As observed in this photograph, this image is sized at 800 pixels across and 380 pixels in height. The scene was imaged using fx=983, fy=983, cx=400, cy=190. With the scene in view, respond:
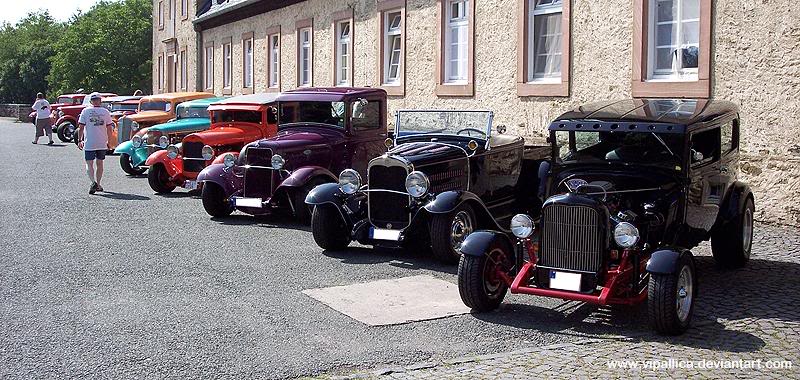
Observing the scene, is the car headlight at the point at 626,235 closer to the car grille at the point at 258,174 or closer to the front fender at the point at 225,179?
the car grille at the point at 258,174

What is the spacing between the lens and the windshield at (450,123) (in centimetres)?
1138

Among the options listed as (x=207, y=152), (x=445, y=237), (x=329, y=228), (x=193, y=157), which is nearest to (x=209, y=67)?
(x=193, y=157)

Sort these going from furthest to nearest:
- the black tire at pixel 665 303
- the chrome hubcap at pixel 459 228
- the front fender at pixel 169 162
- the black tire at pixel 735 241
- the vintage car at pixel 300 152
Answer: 1. the front fender at pixel 169 162
2. the vintage car at pixel 300 152
3. the chrome hubcap at pixel 459 228
4. the black tire at pixel 735 241
5. the black tire at pixel 665 303

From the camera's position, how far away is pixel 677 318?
6.95 meters

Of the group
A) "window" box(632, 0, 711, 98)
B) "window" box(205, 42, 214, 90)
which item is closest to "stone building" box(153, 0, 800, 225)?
"window" box(632, 0, 711, 98)

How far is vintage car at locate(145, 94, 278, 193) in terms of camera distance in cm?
1603

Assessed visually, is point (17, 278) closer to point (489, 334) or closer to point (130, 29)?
point (489, 334)

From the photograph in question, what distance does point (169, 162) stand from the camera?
670 inches

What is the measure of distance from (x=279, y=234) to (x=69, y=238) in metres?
2.49

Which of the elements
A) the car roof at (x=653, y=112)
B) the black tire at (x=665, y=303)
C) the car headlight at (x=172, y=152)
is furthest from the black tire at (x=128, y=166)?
the black tire at (x=665, y=303)

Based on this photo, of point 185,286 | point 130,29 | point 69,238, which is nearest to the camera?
point 185,286

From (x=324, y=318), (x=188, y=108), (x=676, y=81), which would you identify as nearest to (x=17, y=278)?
(x=324, y=318)

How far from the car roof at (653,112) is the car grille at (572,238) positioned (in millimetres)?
1538

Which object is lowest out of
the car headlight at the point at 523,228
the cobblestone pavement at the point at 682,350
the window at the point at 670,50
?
the cobblestone pavement at the point at 682,350
